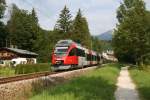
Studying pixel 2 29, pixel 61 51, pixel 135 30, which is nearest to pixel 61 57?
pixel 61 51

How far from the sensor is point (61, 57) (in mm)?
45812

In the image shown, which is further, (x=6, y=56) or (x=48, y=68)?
(x=6, y=56)

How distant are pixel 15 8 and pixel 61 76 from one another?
350 feet

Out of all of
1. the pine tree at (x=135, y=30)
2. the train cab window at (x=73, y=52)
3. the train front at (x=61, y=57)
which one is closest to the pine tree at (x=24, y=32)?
the pine tree at (x=135, y=30)

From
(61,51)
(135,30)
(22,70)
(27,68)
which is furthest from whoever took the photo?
(135,30)

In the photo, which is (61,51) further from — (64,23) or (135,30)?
(64,23)

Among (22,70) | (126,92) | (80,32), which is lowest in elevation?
(126,92)

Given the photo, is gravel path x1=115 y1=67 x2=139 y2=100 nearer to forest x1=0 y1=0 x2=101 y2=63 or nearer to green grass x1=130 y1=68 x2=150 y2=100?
green grass x1=130 y1=68 x2=150 y2=100

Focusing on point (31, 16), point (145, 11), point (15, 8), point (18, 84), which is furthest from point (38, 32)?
point (18, 84)

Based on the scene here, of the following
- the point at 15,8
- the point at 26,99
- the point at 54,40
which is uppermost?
the point at 15,8

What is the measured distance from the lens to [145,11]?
7481 cm

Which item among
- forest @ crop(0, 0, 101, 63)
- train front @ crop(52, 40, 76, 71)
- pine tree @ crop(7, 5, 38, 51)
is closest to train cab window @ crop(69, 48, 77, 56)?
train front @ crop(52, 40, 76, 71)

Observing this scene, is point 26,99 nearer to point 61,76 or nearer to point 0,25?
point 61,76

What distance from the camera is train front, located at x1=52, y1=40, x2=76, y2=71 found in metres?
45.6
